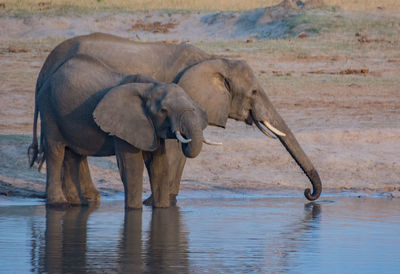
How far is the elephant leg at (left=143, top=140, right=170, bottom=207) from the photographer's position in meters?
10.4

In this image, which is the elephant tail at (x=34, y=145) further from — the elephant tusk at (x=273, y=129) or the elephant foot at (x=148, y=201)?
the elephant tusk at (x=273, y=129)

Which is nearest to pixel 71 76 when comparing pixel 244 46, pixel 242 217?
pixel 242 217

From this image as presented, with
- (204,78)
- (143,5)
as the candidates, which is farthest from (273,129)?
(143,5)

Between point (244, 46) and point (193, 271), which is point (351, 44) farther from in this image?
point (193, 271)

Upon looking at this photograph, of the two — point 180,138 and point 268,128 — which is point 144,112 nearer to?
point 180,138

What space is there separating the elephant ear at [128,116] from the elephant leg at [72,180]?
1034 mm

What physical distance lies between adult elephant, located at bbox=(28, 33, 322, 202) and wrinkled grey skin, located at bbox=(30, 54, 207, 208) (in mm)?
450

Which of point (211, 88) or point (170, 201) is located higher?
point (211, 88)

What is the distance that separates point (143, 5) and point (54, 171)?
97.6 feet

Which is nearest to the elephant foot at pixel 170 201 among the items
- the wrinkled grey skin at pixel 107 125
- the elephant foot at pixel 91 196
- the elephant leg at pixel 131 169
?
the wrinkled grey skin at pixel 107 125

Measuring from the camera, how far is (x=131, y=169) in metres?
10.2

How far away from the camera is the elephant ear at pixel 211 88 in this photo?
37.0 feet

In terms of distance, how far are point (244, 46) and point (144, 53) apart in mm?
11975

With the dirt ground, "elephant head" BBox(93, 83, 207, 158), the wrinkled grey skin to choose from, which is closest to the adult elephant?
the wrinkled grey skin
